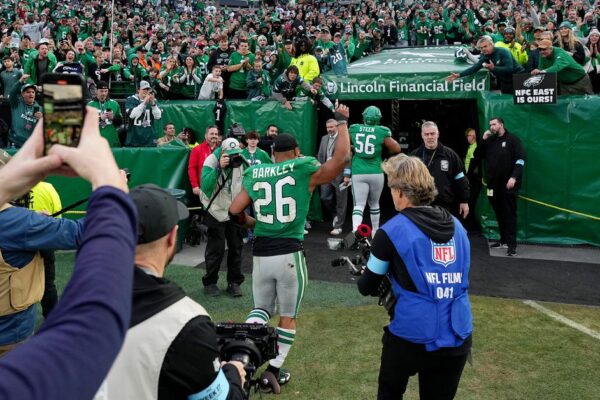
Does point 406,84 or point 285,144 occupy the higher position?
point 285,144

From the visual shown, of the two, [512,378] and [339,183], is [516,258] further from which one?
[512,378]

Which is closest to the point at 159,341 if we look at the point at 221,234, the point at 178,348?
the point at 178,348

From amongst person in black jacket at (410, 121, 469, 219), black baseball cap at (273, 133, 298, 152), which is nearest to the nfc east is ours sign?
person in black jacket at (410, 121, 469, 219)

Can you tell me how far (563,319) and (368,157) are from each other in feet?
13.2

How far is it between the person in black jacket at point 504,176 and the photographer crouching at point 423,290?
6.37m

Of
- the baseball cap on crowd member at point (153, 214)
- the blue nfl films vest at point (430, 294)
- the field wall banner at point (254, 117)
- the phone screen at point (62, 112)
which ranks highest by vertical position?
the phone screen at point (62, 112)

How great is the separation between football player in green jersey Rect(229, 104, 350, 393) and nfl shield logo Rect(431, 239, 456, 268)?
167 centimetres

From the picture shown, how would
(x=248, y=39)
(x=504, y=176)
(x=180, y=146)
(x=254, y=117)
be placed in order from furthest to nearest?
(x=248, y=39) → (x=254, y=117) → (x=180, y=146) → (x=504, y=176)

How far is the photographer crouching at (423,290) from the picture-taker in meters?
3.38

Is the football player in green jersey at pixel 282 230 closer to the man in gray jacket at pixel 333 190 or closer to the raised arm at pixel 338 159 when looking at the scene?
the raised arm at pixel 338 159

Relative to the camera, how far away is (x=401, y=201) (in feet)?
12.0

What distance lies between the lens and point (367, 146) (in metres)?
9.45

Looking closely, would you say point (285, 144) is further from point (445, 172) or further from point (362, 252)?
point (445, 172)

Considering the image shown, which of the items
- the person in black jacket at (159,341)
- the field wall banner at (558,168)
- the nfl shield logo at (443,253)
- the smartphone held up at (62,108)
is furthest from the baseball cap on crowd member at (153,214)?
the field wall banner at (558,168)
